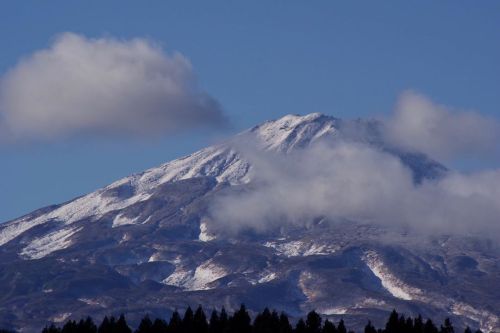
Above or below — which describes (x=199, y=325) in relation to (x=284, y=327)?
above

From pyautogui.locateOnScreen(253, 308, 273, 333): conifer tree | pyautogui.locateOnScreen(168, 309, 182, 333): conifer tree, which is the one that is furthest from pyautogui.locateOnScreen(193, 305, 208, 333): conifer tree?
pyautogui.locateOnScreen(253, 308, 273, 333): conifer tree

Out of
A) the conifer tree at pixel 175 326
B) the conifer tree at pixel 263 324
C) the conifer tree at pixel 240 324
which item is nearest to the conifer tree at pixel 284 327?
the conifer tree at pixel 263 324

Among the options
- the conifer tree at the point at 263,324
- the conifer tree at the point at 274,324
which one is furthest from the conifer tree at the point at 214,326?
the conifer tree at the point at 274,324

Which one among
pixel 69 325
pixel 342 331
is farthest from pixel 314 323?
pixel 69 325

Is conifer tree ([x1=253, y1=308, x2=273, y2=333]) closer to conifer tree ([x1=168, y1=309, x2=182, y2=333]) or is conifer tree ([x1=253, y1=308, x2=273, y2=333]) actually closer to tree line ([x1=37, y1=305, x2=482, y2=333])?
tree line ([x1=37, y1=305, x2=482, y2=333])

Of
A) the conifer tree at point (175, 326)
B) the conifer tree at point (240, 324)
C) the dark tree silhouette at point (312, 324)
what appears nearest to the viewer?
the conifer tree at point (240, 324)

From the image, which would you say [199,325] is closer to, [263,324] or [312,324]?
[263,324]

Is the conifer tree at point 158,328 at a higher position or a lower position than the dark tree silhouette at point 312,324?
lower

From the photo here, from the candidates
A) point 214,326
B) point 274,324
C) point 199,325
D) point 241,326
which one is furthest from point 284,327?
point 199,325

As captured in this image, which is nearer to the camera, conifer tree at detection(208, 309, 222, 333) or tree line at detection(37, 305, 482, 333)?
tree line at detection(37, 305, 482, 333)

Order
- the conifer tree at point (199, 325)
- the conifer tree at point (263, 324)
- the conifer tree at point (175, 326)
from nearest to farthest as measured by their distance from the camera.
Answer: the conifer tree at point (263, 324)
the conifer tree at point (175, 326)
the conifer tree at point (199, 325)

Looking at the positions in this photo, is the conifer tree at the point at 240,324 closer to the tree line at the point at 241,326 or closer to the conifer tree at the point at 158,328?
the tree line at the point at 241,326

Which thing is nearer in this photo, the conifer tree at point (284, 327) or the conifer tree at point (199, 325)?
the conifer tree at point (284, 327)

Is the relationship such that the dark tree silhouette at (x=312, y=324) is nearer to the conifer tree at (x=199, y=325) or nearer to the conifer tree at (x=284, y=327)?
the conifer tree at (x=284, y=327)
